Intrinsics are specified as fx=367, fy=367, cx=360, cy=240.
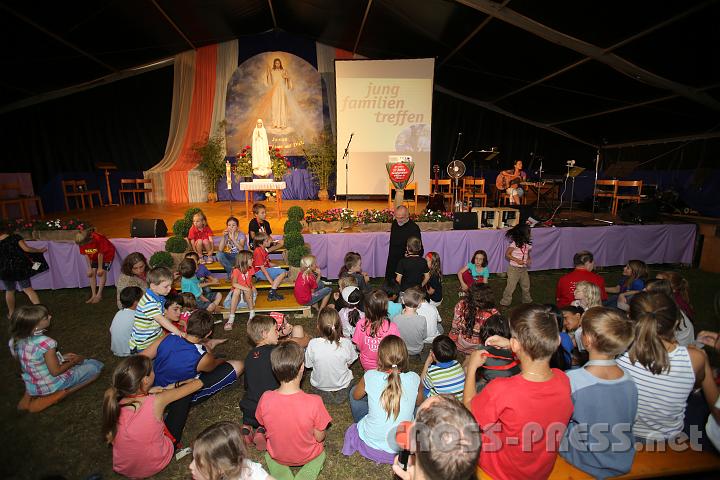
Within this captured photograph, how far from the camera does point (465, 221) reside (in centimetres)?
771

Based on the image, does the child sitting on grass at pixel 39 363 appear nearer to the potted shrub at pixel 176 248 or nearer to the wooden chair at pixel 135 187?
the potted shrub at pixel 176 248

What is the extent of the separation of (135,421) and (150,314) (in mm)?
1615

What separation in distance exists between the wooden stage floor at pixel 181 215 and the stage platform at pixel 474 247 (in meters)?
0.18

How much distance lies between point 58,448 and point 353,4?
12060 millimetres

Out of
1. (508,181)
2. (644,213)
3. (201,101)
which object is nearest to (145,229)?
(508,181)

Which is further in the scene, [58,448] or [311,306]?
[311,306]

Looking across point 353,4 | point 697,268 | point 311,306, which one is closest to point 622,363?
point 311,306

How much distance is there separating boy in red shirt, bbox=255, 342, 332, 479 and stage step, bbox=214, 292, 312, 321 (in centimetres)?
291

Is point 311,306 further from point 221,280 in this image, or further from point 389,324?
point 389,324

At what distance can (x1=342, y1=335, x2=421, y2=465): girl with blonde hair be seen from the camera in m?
2.41

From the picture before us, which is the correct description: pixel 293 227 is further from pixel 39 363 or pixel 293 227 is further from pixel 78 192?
pixel 78 192

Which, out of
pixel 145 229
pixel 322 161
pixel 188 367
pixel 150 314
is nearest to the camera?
pixel 188 367

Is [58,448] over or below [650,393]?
below

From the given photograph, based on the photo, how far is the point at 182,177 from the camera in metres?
13.9
